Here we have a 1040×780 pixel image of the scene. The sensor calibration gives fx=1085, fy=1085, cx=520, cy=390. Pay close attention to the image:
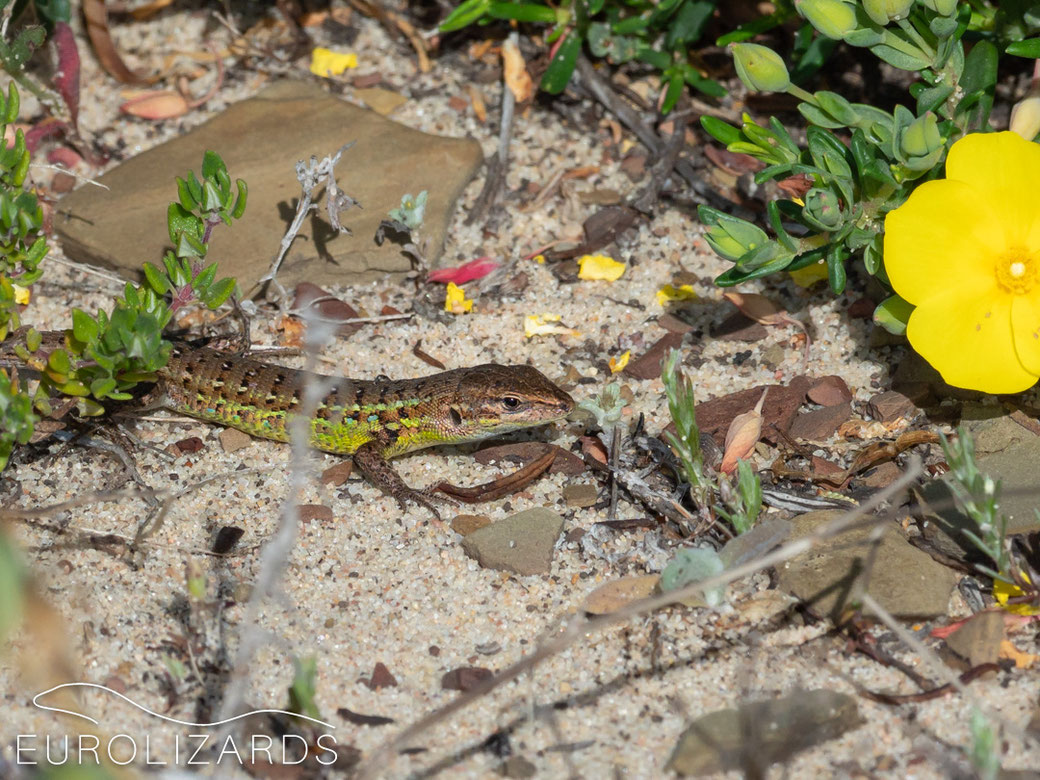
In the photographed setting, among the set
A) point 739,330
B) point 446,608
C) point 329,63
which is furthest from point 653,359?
point 329,63

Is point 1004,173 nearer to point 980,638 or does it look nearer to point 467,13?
point 980,638

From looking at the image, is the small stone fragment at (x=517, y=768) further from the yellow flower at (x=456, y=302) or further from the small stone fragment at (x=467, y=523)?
the yellow flower at (x=456, y=302)

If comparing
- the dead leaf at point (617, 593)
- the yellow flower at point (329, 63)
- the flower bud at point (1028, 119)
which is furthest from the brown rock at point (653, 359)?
the yellow flower at point (329, 63)

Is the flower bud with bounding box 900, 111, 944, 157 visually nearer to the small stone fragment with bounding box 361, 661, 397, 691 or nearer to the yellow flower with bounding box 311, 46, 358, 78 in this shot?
the small stone fragment with bounding box 361, 661, 397, 691

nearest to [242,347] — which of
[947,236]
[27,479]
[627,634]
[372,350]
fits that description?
[372,350]

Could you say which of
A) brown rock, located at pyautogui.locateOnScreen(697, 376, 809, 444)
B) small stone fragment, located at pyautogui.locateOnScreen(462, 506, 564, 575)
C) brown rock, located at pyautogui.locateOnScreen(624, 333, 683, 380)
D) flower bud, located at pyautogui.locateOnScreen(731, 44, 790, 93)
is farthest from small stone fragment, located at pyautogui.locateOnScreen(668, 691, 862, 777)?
flower bud, located at pyautogui.locateOnScreen(731, 44, 790, 93)

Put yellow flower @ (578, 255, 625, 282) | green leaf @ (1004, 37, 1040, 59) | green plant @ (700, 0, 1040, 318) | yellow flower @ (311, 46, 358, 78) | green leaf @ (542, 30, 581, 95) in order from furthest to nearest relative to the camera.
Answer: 1. yellow flower @ (311, 46, 358, 78)
2. green leaf @ (542, 30, 581, 95)
3. yellow flower @ (578, 255, 625, 282)
4. green leaf @ (1004, 37, 1040, 59)
5. green plant @ (700, 0, 1040, 318)
